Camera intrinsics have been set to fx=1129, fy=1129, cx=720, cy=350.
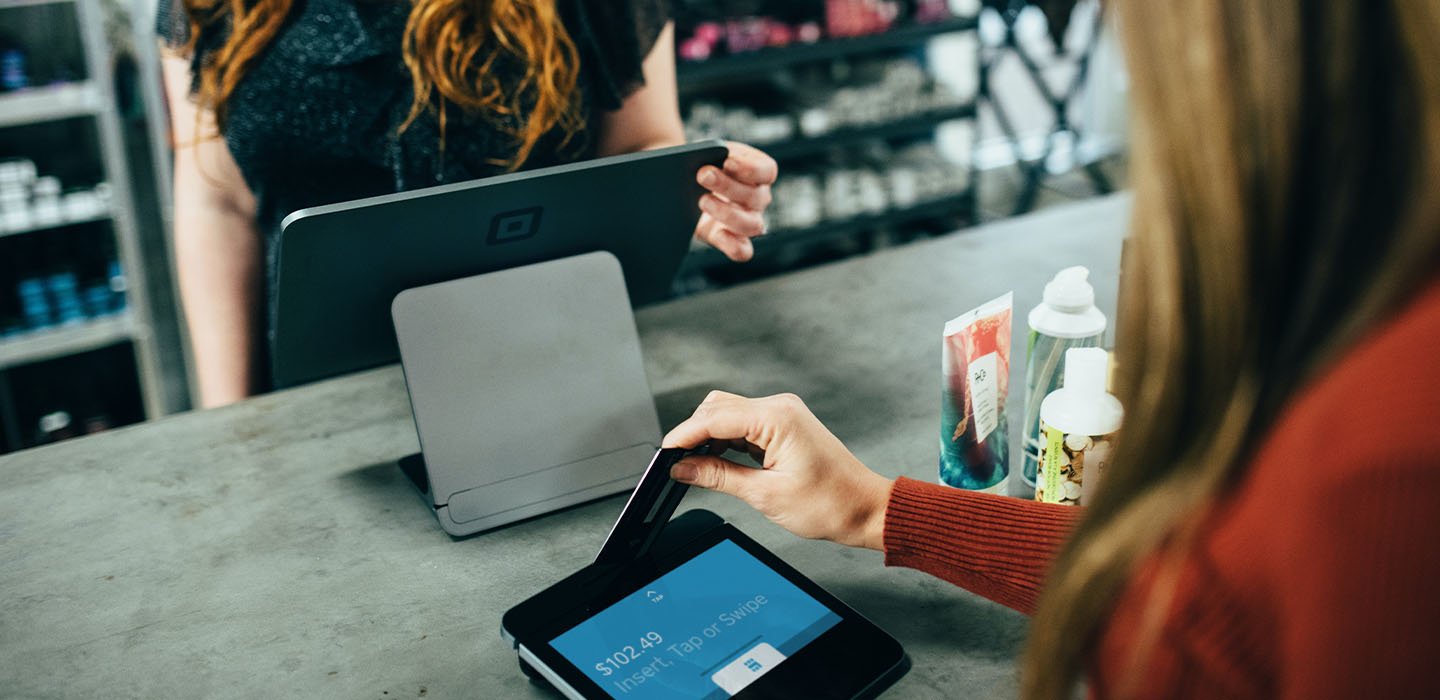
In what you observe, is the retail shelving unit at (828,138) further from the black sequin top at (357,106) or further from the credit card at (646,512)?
the credit card at (646,512)

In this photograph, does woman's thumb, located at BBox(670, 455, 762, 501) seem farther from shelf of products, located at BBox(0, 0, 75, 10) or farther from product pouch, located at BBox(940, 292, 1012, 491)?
shelf of products, located at BBox(0, 0, 75, 10)

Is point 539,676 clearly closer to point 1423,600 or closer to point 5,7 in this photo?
point 1423,600

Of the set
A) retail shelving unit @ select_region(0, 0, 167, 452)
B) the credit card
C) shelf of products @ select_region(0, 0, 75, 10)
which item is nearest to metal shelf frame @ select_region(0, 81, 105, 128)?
retail shelving unit @ select_region(0, 0, 167, 452)

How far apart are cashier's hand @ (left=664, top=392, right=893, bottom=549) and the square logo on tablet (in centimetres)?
28

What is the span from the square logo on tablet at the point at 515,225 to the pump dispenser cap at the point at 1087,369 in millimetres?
522

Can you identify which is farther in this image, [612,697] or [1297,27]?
[612,697]

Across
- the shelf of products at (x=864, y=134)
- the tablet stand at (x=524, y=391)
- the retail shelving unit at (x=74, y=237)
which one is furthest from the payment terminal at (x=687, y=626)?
the shelf of products at (x=864, y=134)

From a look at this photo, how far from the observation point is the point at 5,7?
291cm

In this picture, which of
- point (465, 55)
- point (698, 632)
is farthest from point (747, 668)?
point (465, 55)

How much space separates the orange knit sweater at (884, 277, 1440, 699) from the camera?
0.44 m

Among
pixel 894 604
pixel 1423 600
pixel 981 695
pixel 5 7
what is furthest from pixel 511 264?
pixel 5 7

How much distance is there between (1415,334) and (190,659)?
35.2 inches

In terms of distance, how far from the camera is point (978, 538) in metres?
0.92

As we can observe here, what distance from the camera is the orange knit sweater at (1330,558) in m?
0.44
